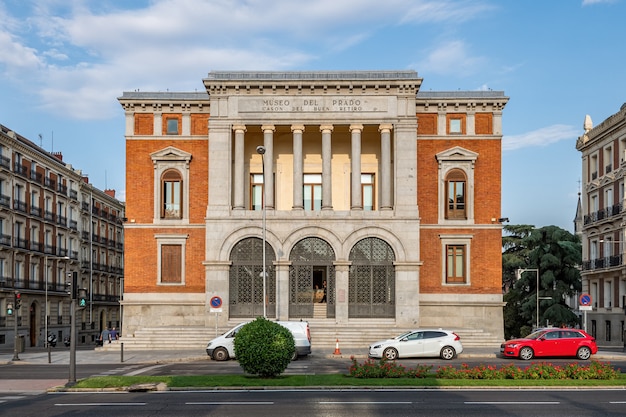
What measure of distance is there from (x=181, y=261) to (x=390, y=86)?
56.3 feet

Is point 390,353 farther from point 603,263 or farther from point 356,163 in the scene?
point 603,263

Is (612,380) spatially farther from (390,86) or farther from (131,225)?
(131,225)

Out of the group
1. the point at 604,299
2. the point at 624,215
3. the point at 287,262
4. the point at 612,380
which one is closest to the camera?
the point at 612,380

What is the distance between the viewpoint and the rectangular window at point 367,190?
162 feet

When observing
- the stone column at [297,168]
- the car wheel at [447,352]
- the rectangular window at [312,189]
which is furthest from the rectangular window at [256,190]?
the car wheel at [447,352]

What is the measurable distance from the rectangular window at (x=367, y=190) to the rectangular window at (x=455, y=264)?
5.89 meters

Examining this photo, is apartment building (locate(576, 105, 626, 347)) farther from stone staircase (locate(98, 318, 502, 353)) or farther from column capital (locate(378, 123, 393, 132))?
column capital (locate(378, 123, 393, 132))

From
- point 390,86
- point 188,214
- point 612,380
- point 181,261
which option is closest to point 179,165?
point 188,214

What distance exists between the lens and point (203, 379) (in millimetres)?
24266

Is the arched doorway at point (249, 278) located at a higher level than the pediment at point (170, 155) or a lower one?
lower

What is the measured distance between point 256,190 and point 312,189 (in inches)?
145

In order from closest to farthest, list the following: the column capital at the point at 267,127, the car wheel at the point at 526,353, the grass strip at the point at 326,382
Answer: the grass strip at the point at 326,382, the car wheel at the point at 526,353, the column capital at the point at 267,127

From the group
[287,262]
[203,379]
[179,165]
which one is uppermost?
[179,165]

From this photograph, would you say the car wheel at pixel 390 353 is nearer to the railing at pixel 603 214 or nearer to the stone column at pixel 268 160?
the stone column at pixel 268 160
